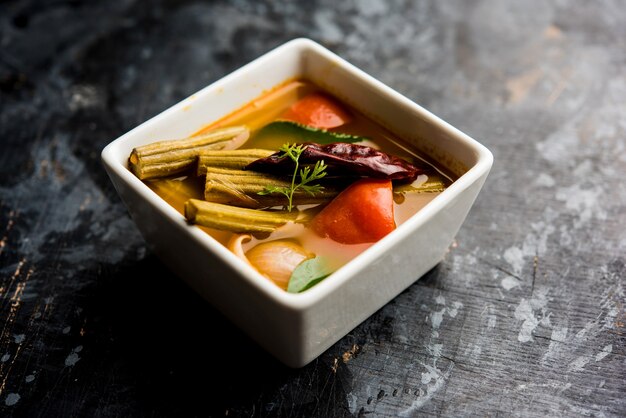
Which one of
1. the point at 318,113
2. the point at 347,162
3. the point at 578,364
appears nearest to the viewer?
the point at 347,162

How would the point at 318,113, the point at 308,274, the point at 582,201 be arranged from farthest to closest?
the point at 582,201 → the point at 318,113 → the point at 308,274

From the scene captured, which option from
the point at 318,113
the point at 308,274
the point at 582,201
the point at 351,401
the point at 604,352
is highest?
the point at 318,113

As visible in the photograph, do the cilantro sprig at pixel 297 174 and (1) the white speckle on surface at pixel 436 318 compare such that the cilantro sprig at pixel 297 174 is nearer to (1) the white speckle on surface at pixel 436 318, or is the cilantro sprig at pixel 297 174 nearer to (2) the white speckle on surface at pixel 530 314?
(1) the white speckle on surface at pixel 436 318

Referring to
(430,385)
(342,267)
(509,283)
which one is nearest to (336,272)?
(342,267)

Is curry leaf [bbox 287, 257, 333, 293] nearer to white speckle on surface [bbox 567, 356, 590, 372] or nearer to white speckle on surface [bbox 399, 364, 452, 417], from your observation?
white speckle on surface [bbox 399, 364, 452, 417]

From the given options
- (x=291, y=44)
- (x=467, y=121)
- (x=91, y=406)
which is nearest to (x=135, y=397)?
(x=91, y=406)

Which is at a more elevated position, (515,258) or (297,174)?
(297,174)

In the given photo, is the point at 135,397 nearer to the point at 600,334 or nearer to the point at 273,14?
the point at 600,334

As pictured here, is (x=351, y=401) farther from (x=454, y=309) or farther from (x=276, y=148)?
(x=276, y=148)

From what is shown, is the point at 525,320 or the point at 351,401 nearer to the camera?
the point at 351,401
